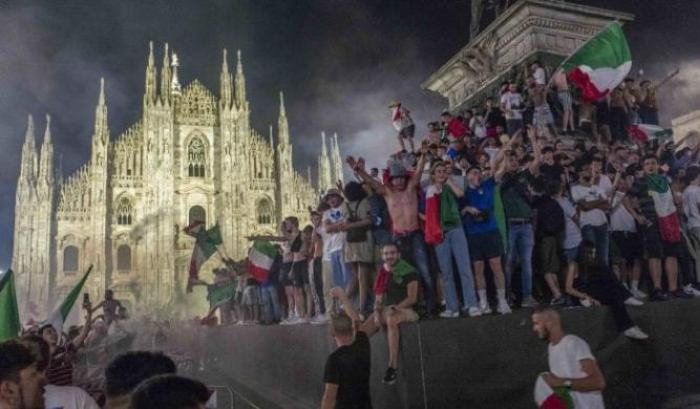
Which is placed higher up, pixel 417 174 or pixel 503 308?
pixel 417 174

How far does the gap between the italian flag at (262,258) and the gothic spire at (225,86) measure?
3431cm

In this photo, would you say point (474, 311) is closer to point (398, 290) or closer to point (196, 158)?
point (398, 290)

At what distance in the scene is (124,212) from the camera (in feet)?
132

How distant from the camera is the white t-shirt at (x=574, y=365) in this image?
11.5ft

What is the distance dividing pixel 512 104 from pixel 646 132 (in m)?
2.90

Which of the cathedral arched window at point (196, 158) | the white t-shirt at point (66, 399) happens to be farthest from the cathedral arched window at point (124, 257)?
the white t-shirt at point (66, 399)

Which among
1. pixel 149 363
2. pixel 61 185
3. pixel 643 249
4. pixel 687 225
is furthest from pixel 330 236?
pixel 61 185

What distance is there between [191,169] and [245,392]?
3558 cm

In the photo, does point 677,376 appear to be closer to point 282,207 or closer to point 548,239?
point 548,239

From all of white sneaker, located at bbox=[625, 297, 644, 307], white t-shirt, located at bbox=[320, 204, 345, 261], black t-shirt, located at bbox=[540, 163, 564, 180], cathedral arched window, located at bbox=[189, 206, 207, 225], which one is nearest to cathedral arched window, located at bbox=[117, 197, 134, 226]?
cathedral arched window, located at bbox=[189, 206, 207, 225]

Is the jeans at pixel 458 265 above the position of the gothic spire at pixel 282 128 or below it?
below

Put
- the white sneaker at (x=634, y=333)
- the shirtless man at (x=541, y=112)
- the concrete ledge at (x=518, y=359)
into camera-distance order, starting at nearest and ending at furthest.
A: the concrete ledge at (x=518, y=359)
the white sneaker at (x=634, y=333)
the shirtless man at (x=541, y=112)

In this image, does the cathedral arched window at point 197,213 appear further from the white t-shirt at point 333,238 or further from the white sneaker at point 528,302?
the white sneaker at point 528,302

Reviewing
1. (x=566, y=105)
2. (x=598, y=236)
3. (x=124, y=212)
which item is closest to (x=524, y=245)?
(x=598, y=236)
